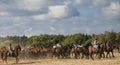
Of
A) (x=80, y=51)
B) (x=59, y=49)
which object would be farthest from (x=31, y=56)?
(x=80, y=51)

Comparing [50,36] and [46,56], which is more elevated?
[50,36]

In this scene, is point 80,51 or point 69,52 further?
point 69,52

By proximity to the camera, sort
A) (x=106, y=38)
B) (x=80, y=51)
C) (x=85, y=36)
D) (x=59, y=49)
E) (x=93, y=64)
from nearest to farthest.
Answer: (x=93, y=64)
(x=80, y=51)
(x=59, y=49)
(x=106, y=38)
(x=85, y=36)

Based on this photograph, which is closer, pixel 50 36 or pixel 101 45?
pixel 101 45

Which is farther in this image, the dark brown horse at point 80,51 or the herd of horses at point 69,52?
the dark brown horse at point 80,51

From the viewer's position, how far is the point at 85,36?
10144cm

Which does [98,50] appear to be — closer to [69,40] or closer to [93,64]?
[93,64]

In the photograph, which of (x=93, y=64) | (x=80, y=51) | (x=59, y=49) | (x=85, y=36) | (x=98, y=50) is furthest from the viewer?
(x=85, y=36)

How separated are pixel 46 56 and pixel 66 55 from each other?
132 inches

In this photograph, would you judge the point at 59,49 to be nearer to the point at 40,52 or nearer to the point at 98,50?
the point at 40,52

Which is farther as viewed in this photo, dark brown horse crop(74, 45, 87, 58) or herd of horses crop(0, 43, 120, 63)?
dark brown horse crop(74, 45, 87, 58)

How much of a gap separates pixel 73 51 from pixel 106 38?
46.3 m

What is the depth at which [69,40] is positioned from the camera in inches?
3799

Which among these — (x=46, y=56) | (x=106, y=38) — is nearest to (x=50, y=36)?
(x=106, y=38)
